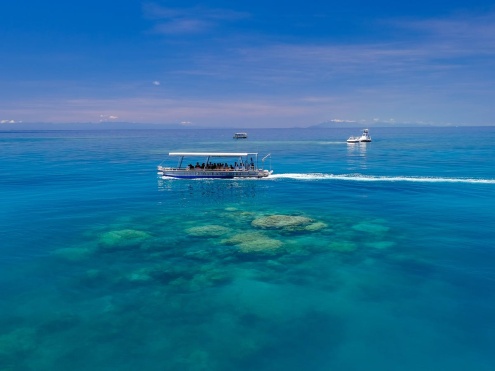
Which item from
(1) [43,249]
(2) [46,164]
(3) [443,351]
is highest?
(2) [46,164]

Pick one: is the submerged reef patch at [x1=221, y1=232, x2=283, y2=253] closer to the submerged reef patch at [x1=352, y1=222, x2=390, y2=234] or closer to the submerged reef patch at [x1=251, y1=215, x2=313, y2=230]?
the submerged reef patch at [x1=251, y1=215, x2=313, y2=230]

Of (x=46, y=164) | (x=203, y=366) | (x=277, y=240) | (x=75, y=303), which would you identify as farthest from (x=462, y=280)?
(x=46, y=164)

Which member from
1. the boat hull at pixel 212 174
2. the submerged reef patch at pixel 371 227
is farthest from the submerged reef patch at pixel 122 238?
the boat hull at pixel 212 174

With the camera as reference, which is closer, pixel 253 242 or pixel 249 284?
pixel 249 284

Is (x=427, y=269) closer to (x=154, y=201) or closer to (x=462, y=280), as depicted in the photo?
(x=462, y=280)

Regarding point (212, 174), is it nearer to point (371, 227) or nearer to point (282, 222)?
point (282, 222)

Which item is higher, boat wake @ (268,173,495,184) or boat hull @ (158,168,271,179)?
boat hull @ (158,168,271,179)

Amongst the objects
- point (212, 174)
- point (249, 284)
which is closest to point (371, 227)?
point (249, 284)

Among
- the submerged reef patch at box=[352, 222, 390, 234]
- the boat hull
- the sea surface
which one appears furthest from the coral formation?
the boat hull

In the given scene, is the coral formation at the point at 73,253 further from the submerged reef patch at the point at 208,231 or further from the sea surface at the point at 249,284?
the submerged reef patch at the point at 208,231
